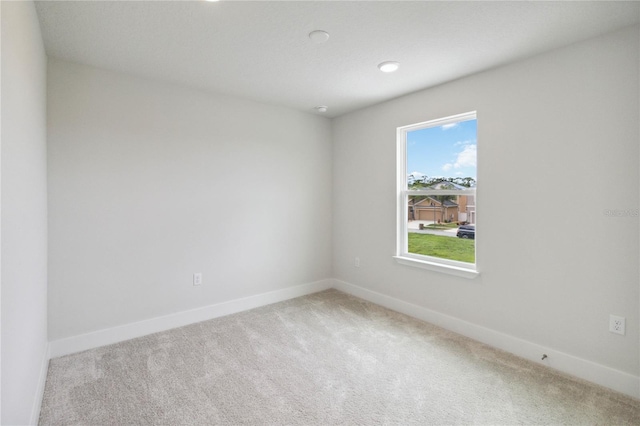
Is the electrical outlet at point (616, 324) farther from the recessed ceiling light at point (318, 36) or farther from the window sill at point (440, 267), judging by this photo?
the recessed ceiling light at point (318, 36)

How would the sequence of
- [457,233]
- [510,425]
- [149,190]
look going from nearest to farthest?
[510,425]
[149,190]
[457,233]

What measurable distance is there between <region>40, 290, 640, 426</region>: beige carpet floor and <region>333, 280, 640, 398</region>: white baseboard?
0.08 meters

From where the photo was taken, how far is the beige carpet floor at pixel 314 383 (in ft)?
6.07

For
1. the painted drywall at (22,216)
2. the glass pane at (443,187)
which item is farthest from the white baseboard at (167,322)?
the glass pane at (443,187)

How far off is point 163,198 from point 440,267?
2.76m

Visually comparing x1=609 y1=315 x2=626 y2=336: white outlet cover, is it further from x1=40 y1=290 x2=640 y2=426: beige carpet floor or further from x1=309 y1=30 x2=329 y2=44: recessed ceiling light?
x1=309 y1=30 x2=329 y2=44: recessed ceiling light

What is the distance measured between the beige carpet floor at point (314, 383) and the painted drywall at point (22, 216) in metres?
0.43

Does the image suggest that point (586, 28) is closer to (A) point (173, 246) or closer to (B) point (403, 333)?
(B) point (403, 333)

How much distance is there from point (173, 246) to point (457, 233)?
9.16 ft

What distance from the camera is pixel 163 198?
3020mm

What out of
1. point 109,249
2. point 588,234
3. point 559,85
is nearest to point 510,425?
point 588,234

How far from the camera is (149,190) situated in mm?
2941

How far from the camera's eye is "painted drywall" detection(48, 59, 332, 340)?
8.42 feet

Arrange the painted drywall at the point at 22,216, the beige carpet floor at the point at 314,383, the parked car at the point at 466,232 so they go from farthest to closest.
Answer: the parked car at the point at 466,232
the beige carpet floor at the point at 314,383
the painted drywall at the point at 22,216
